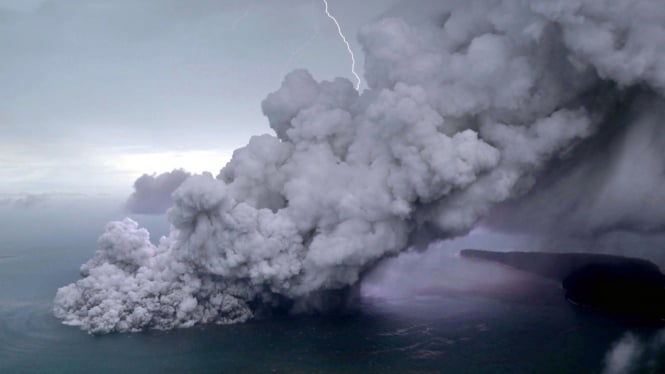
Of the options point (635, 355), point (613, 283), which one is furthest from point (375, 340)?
point (613, 283)

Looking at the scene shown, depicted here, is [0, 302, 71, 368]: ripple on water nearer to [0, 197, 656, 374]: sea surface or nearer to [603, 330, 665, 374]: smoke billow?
[0, 197, 656, 374]: sea surface

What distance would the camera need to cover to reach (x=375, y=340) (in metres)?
43.4

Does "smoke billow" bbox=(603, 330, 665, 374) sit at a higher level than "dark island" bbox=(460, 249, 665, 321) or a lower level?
lower

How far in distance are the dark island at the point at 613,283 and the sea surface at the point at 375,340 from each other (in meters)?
2.36

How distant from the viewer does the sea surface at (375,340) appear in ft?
129

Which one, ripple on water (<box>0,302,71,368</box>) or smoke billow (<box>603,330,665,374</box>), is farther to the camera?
ripple on water (<box>0,302,71,368</box>)

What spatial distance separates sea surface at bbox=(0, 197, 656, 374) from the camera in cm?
3925

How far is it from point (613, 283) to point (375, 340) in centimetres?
2651

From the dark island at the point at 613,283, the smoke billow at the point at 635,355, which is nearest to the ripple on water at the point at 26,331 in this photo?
the smoke billow at the point at 635,355

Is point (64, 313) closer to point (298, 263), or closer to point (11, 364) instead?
point (11, 364)

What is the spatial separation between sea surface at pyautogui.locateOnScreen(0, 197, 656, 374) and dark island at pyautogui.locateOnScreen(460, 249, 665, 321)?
236cm

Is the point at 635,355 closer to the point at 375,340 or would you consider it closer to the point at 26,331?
the point at 375,340

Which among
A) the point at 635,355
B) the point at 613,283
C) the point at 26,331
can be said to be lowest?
the point at 635,355

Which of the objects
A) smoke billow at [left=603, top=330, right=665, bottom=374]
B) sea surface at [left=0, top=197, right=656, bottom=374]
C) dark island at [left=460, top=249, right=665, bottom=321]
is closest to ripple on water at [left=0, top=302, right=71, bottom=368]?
sea surface at [left=0, top=197, right=656, bottom=374]
